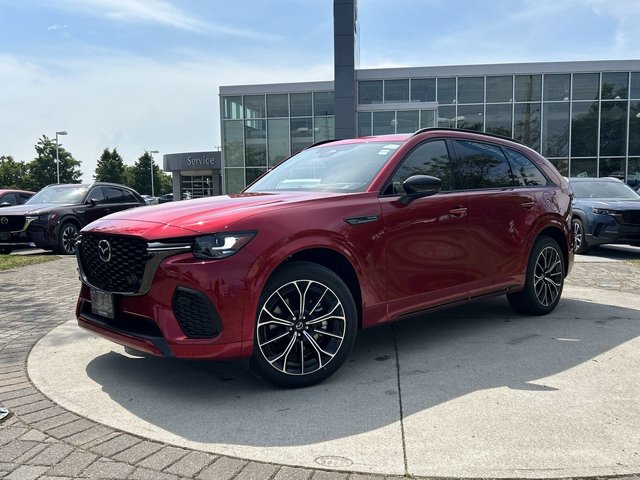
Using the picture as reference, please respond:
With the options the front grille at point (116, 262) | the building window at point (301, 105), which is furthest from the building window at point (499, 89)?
the front grille at point (116, 262)

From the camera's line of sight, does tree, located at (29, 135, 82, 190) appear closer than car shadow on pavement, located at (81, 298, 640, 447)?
No

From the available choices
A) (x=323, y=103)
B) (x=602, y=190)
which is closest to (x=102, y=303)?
(x=602, y=190)

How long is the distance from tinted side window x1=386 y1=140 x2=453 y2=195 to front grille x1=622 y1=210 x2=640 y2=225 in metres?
7.29

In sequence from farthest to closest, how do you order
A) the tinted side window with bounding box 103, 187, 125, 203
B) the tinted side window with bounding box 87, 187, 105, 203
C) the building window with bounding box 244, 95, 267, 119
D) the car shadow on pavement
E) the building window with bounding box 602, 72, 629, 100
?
the building window with bounding box 244, 95, 267, 119 < the building window with bounding box 602, 72, 629, 100 < the tinted side window with bounding box 103, 187, 125, 203 < the tinted side window with bounding box 87, 187, 105, 203 < the car shadow on pavement

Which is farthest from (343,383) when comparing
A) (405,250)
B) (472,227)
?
(472,227)

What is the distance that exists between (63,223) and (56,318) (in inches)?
271

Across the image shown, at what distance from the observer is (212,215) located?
347 centimetres

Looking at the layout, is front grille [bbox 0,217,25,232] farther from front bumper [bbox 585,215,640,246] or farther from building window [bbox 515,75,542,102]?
building window [bbox 515,75,542,102]

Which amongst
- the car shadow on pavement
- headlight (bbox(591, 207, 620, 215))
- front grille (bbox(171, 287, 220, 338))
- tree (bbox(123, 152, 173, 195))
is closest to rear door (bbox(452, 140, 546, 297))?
the car shadow on pavement

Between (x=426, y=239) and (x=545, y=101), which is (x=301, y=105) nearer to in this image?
(x=545, y=101)

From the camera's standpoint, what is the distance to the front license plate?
361cm

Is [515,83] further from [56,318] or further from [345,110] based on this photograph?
[56,318]

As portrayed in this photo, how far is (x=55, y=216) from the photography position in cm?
1166

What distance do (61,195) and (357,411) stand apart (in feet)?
38.2
